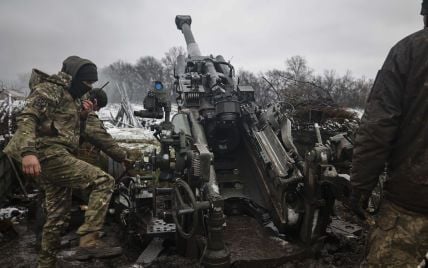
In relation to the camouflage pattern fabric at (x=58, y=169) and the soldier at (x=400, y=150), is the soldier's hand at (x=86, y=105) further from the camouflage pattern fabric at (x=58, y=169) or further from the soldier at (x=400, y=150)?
the soldier at (x=400, y=150)

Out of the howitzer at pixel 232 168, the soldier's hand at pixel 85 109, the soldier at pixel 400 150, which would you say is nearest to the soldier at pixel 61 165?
the soldier's hand at pixel 85 109

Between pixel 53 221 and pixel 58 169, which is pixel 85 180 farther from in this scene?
pixel 53 221

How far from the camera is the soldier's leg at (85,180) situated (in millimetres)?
3719

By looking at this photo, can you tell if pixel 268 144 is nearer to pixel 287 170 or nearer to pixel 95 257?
pixel 287 170

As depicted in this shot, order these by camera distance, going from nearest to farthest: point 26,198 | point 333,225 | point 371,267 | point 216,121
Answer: point 371,267
point 333,225
point 216,121
point 26,198

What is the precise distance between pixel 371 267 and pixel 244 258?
64.0 inches

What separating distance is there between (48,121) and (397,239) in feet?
9.87

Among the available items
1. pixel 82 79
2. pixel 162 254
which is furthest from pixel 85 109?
pixel 162 254

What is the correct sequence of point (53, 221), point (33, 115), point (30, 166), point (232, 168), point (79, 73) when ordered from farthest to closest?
point (232, 168) → point (79, 73) → point (53, 221) → point (33, 115) → point (30, 166)

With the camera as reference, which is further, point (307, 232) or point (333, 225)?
point (333, 225)

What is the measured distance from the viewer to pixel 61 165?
3.74 m

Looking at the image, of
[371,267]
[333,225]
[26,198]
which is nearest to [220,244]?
[371,267]

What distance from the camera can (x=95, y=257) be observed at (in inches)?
155

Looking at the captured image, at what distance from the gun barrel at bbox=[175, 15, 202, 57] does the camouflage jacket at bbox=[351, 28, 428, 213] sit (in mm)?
5765
